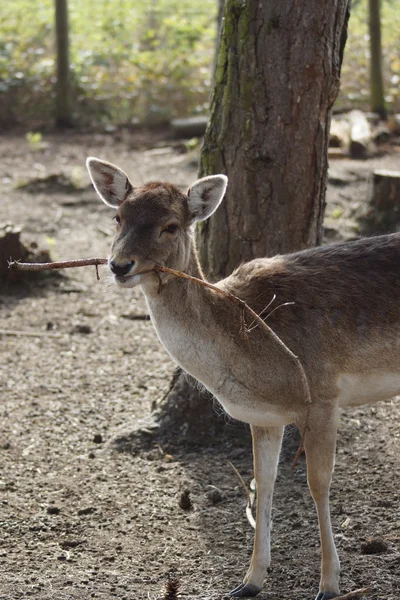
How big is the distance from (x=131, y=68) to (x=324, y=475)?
14820 millimetres

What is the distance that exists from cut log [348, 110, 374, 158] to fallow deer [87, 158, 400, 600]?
29.9 ft

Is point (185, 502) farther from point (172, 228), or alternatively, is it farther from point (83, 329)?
point (83, 329)

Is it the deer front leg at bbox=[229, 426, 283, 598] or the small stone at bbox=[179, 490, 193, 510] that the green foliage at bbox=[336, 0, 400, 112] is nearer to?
the small stone at bbox=[179, 490, 193, 510]

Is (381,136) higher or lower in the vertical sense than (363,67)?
lower

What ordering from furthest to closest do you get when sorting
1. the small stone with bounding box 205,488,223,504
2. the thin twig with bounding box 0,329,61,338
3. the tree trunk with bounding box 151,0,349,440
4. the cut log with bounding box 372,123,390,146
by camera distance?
the cut log with bounding box 372,123,390,146
the thin twig with bounding box 0,329,61,338
the tree trunk with bounding box 151,0,349,440
the small stone with bounding box 205,488,223,504

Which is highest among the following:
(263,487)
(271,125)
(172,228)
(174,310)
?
(271,125)

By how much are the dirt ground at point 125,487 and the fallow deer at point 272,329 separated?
31cm

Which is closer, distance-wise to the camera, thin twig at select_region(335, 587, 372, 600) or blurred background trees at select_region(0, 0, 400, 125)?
thin twig at select_region(335, 587, 372, 600)

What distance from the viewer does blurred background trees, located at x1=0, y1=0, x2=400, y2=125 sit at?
17.2m

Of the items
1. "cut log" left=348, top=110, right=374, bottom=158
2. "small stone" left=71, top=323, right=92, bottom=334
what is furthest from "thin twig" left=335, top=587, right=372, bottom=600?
"cut log" left=348, top=110, right=374, bottom=158

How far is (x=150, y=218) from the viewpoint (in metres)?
4.54

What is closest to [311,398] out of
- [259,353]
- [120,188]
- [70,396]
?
[259,353]

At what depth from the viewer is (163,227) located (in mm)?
4566

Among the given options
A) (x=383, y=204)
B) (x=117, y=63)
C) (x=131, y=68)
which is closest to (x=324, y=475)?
(x=383, y=204)
